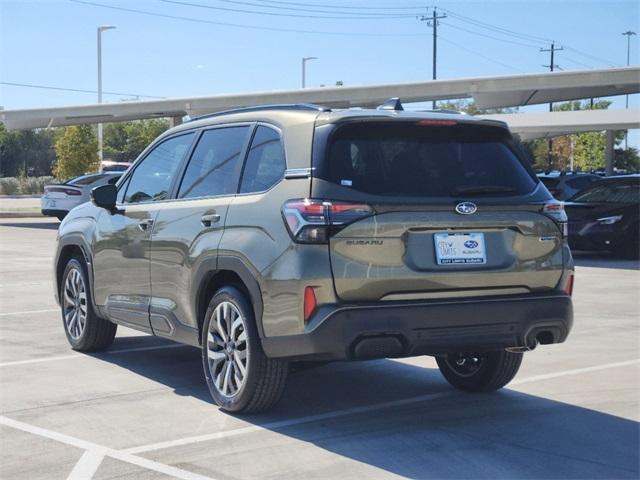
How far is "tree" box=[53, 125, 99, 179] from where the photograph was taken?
1672 inches

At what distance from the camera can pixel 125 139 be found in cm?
11369

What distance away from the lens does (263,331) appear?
5781 mm

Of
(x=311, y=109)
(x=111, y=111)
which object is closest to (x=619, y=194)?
(x=311, y=109)

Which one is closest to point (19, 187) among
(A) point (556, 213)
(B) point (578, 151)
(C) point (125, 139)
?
(C) point (125, 139)

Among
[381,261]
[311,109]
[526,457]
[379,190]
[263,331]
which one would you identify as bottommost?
[526,457]

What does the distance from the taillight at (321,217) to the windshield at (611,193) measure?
46.9ft

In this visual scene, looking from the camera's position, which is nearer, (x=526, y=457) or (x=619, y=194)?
(x=526, y=457)

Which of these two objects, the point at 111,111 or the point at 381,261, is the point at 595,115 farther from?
the point at 381,261

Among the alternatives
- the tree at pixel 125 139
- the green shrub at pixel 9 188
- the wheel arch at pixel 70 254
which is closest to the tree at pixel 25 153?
the tree at pixel 125 139

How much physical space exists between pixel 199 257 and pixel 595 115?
3924 cm

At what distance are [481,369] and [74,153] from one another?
3777 cm

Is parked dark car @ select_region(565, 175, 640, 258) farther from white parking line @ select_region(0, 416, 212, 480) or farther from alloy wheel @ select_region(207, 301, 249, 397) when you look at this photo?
white parking line @ select_region(0, 416, 212, 480)

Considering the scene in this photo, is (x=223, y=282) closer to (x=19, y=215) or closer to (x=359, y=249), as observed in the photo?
(x=359, y=249)

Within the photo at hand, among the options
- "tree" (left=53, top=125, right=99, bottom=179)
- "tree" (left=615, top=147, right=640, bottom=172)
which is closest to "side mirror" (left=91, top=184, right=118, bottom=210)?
"tree" (left=53, top=125, right=99, bottom=179)
